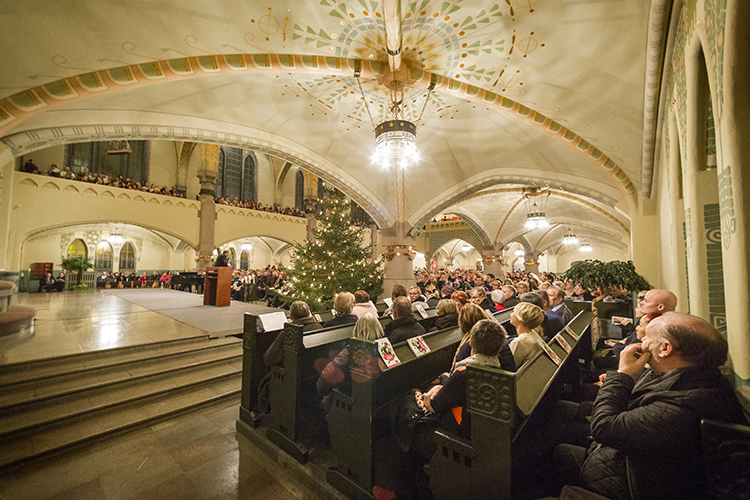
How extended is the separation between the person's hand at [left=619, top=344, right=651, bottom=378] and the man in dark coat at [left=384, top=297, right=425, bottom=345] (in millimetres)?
1570

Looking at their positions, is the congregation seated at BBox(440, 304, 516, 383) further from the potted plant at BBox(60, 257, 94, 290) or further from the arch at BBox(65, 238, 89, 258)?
the arch at BBox(65, 238, 89, 258)

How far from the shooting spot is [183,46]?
372 centimetres

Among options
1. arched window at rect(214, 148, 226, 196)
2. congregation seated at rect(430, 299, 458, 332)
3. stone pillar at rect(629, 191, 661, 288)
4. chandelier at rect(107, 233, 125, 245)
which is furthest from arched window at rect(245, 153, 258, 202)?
stone pillar at rect(629, 191, 661, 288)

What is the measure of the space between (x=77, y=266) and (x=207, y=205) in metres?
5.14

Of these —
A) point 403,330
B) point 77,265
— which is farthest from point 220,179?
point 403,330

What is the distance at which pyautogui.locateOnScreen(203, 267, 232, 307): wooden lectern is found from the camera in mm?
7814

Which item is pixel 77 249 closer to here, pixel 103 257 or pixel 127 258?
pixel 103 257

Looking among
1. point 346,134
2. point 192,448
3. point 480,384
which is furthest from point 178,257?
point 480,384

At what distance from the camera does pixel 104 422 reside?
9.44 feet

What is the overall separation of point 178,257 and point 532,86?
1690cm

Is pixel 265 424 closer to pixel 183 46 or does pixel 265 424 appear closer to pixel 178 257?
pixel 183 46

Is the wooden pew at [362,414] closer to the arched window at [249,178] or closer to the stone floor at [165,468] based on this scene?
the stone floor at [165,468]

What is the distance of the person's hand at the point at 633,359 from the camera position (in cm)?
134

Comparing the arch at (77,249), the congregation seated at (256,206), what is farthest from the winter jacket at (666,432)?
the arch at (77,249)
